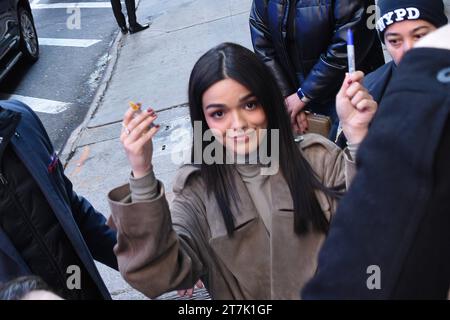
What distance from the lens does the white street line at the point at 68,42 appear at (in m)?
8.64

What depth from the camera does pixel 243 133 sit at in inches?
66.5

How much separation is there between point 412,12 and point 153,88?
4.48m

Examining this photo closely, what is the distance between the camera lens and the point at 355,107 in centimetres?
155

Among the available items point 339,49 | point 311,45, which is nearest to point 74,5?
point 311,45

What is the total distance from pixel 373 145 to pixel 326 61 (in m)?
2.18

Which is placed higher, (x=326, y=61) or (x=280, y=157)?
(x=280, y=157)

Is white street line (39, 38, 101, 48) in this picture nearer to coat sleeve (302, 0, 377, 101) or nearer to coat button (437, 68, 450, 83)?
coat sleeve (302, 0, 377, 101)

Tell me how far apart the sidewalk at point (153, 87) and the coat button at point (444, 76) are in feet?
8.98

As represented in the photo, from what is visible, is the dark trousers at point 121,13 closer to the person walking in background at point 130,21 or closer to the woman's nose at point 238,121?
the person walking in background at point 130,21

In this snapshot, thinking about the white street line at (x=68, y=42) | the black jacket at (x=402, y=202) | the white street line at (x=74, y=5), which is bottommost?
the white street line at (x=74, y=5)

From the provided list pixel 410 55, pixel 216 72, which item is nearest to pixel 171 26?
pixel 216 72

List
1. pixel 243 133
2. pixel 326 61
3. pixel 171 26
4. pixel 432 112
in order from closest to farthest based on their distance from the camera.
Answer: pixel 432 112
pixel 243 133
pixel 326 61
pixel 171 26

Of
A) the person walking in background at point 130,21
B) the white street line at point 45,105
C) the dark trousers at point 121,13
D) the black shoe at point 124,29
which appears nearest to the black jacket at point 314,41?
the white street line at point 45,105
